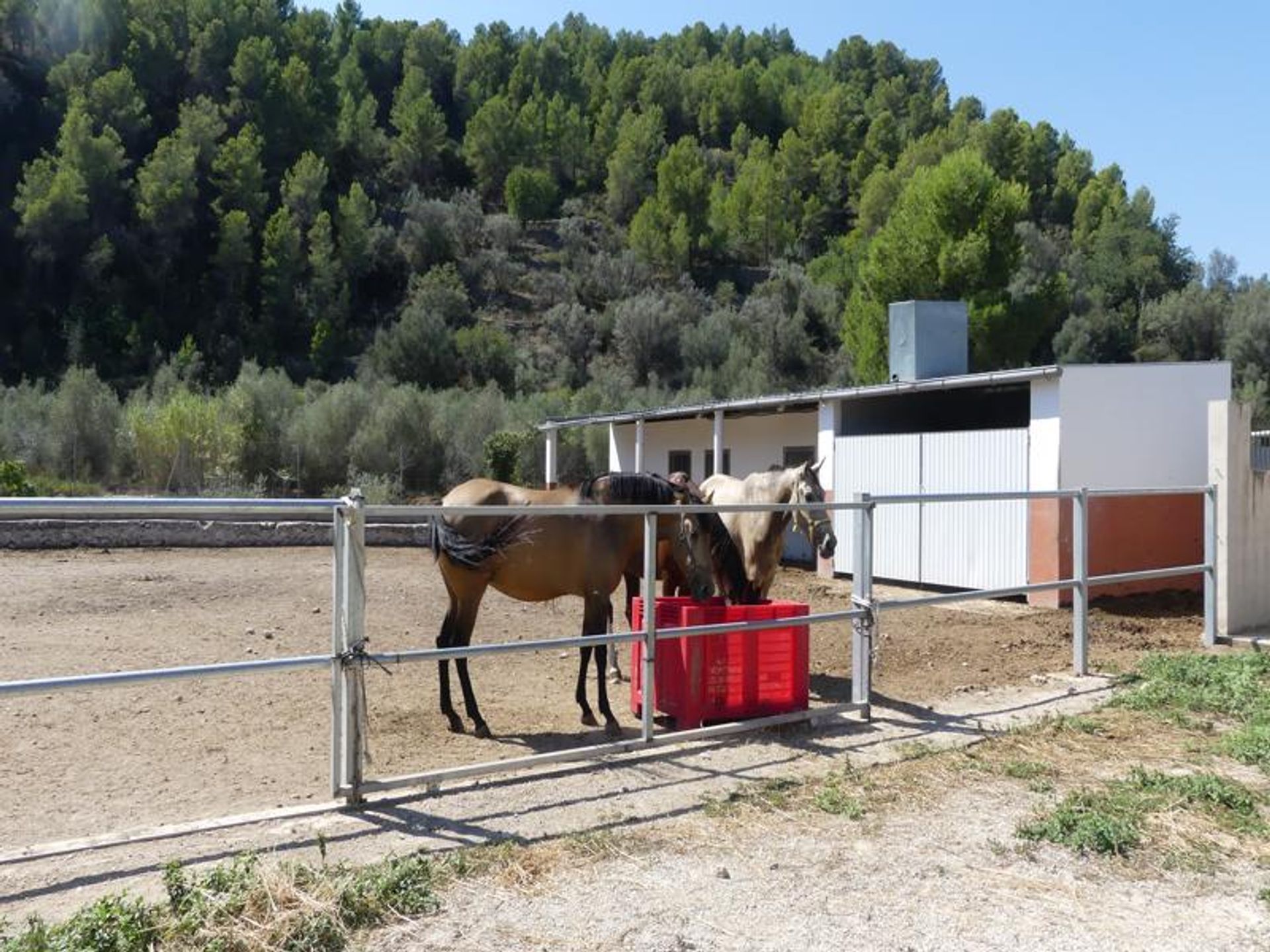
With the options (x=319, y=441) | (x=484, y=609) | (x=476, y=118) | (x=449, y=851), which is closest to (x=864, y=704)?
(x=449, y=851)

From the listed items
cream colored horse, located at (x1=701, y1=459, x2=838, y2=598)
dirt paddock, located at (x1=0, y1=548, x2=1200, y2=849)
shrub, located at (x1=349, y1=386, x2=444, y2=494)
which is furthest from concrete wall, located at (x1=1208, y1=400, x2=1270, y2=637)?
shrub, located at (x1=349, y1=386, x2=444, y2=494)

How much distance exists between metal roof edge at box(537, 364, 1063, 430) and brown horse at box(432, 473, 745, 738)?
6.89 meters

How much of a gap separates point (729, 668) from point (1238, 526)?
6.22 metres

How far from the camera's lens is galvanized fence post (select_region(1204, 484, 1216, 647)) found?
30.0 feet

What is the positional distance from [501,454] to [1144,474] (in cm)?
1588

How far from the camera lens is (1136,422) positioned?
41.1 feet

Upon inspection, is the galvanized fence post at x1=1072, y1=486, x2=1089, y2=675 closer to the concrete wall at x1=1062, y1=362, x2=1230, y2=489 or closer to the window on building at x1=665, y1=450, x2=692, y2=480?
the concrete wall at x1=1062, y1=362, x2=1230, y2=489

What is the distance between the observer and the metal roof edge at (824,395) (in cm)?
1216

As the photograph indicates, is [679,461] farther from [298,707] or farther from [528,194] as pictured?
[528,194]

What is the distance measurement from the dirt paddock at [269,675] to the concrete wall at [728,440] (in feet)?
13.2

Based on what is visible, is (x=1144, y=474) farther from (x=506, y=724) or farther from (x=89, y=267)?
(x=89, y=267)

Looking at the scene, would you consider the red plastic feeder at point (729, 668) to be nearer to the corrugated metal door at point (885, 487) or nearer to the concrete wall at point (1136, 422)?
the concrete wall at point (1136, 422)

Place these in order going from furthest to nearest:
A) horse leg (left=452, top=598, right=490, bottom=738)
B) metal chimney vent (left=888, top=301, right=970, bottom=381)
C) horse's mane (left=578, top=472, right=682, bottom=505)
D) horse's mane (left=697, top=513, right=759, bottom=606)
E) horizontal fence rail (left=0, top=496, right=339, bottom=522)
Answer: metal chimney vent (left=888, top=301, right=970, bottom=381), horse's mane (left=697, top=513, right=759, bottom=606), horse's mane (left=578, top=472, right=682, bottom=505), horse leg (left=452, top=598, right=490, bottom=738), horizontal fence rail (left=0, top=496, right=339, bottom=522)

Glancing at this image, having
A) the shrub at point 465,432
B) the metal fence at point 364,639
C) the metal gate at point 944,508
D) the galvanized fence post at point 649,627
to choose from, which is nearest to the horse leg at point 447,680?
the metal fence at point 364,639
